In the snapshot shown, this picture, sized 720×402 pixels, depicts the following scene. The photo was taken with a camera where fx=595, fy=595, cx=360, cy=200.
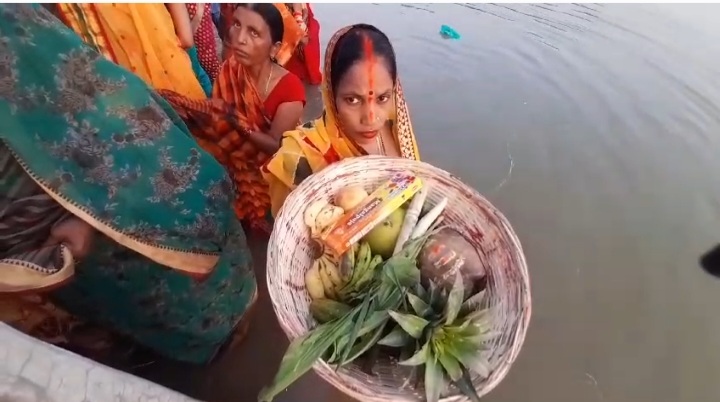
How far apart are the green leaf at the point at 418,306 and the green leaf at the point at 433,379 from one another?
0.27 ft

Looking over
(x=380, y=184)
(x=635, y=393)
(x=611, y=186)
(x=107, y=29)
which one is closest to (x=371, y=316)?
(x=380, y=184)

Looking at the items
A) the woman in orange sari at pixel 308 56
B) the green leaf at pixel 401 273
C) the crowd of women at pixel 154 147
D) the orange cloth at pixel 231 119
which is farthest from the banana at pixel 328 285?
the woman in orange sari at pixel 308 56

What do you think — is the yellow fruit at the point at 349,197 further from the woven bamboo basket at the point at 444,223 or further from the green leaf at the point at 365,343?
the green leaf at the point at 365,343

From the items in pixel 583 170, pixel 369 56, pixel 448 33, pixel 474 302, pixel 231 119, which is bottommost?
pixel 583 170

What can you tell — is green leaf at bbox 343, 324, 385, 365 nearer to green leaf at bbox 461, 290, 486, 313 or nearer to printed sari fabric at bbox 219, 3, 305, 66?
green leaf at bbox 461, 290, 486, 313

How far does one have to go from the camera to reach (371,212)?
107cm

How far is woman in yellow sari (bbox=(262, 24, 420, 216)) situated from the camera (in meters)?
1.10

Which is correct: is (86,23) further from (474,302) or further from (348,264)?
(474,302)

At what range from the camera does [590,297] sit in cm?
165

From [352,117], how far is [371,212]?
20 centimetres

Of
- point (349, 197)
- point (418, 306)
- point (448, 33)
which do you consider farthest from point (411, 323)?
point (448, 33)

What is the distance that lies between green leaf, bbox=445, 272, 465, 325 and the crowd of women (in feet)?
1.20

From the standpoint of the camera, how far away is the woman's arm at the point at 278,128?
138cm

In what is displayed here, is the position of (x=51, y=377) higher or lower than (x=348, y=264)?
higher
